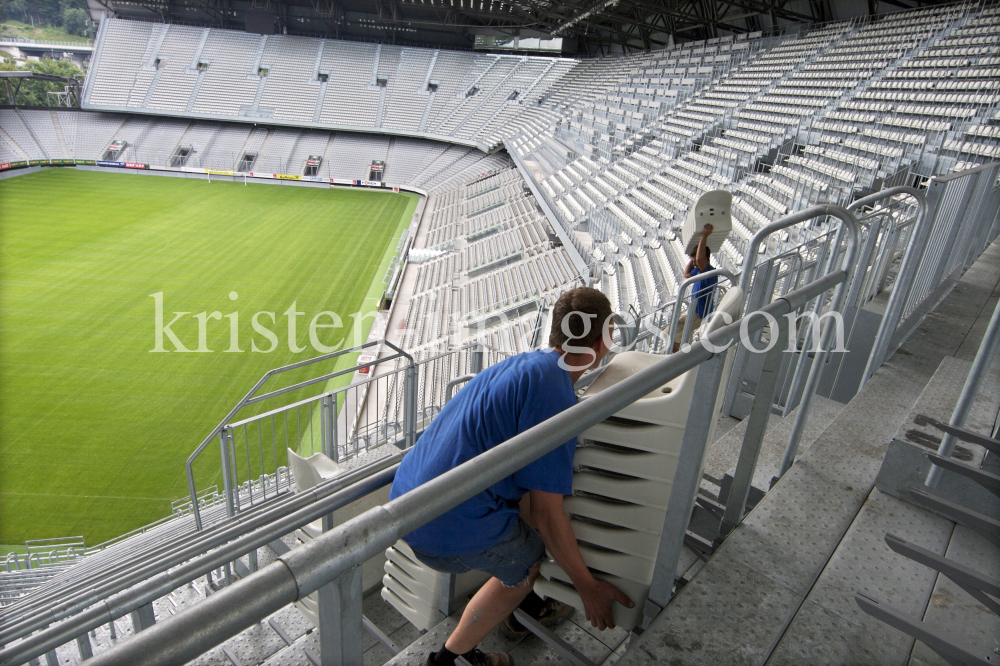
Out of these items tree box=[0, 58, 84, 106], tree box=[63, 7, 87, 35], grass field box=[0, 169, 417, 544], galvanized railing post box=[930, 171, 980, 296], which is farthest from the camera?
tree box=[0, 58, 84, 106]

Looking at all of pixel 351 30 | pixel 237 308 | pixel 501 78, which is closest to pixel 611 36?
pixel 501 78

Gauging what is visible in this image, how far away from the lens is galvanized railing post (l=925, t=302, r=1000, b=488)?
1848 mm

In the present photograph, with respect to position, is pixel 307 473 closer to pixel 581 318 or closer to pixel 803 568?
pixel 581 318

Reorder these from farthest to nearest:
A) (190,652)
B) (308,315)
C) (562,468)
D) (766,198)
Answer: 1. (308,315)
2. (766,198)
3. (562,468)
4. (190,652)

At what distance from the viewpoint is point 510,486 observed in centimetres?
171

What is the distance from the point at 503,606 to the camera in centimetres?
184

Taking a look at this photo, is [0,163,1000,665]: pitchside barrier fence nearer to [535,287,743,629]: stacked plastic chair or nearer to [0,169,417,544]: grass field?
[535,287,743,629]: stacked plastic chair

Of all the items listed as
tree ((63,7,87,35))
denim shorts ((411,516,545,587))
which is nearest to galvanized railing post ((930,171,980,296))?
denim shorts ((411,516,545,587))

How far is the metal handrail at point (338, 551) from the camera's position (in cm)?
65

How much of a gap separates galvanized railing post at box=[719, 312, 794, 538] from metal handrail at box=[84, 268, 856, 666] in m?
0.86

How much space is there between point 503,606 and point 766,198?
10.2 meters

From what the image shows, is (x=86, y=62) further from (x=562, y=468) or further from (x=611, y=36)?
(x=562, y=468)

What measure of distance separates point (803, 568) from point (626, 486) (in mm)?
675

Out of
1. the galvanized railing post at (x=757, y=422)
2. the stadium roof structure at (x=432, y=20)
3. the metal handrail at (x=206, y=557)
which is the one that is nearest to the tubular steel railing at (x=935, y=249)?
the galvanized railing post at (x=757, y=422)
